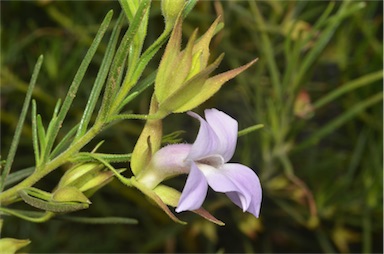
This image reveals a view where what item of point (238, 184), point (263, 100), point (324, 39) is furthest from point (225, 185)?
point (263, 100)

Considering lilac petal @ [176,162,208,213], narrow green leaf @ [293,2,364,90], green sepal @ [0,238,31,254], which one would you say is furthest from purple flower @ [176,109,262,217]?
narrow green leaf @ [293,2,364,90]

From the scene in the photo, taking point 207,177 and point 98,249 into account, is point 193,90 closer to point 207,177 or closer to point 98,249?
point 207,177

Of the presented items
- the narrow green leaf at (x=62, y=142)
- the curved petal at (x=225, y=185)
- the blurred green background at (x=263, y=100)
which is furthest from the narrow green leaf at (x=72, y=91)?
the blurred green background at (x=263, y=100)

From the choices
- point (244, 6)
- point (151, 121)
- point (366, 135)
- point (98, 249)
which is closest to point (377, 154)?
point (366, 135)

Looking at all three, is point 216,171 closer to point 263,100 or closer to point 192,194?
point 192,194

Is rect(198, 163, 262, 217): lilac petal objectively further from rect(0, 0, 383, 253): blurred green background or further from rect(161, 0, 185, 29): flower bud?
rect(0, 0, 383, 253): blurred green background

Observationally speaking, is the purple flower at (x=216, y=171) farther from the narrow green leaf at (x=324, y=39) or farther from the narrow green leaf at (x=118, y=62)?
the narrow green leaf at (x=324, y=39)

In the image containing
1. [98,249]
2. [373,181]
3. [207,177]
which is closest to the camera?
[207,177]
